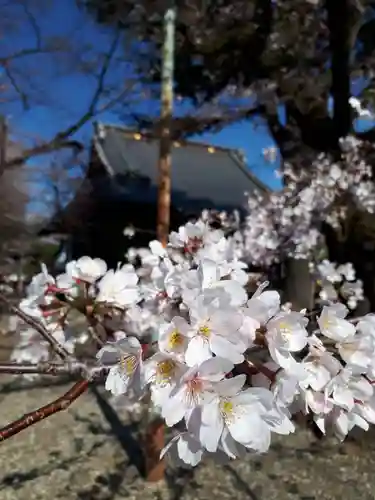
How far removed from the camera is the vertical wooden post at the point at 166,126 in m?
2.71

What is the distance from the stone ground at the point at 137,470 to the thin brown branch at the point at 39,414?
2.11m

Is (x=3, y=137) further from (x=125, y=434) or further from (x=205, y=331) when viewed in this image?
(x=205, y=331)

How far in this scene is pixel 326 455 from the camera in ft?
9.78

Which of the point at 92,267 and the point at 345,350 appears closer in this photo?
the point at 345,350

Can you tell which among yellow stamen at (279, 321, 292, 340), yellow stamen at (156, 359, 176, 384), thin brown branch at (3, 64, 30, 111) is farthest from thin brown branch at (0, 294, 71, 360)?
thin brown branch at (3, 64, 30, 111)

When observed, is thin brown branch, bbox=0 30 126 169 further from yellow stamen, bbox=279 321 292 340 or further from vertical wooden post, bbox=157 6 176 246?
yellow stamen, bbox=279 321 292 340

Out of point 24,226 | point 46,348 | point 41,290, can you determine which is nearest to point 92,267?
point 41,290

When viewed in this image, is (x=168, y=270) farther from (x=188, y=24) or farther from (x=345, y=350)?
(x=188, y=24)

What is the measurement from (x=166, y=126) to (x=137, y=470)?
74.1 inches

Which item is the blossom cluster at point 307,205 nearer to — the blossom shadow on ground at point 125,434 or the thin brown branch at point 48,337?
the blossom shadow on ground at point 125,434

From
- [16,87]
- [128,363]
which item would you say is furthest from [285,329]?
[16,87]

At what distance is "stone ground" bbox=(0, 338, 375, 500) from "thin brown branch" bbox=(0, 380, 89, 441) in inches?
82.9

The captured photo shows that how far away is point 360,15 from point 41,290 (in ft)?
10.4

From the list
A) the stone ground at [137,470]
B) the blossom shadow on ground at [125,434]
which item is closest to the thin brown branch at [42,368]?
the stone ground at [137,470]
